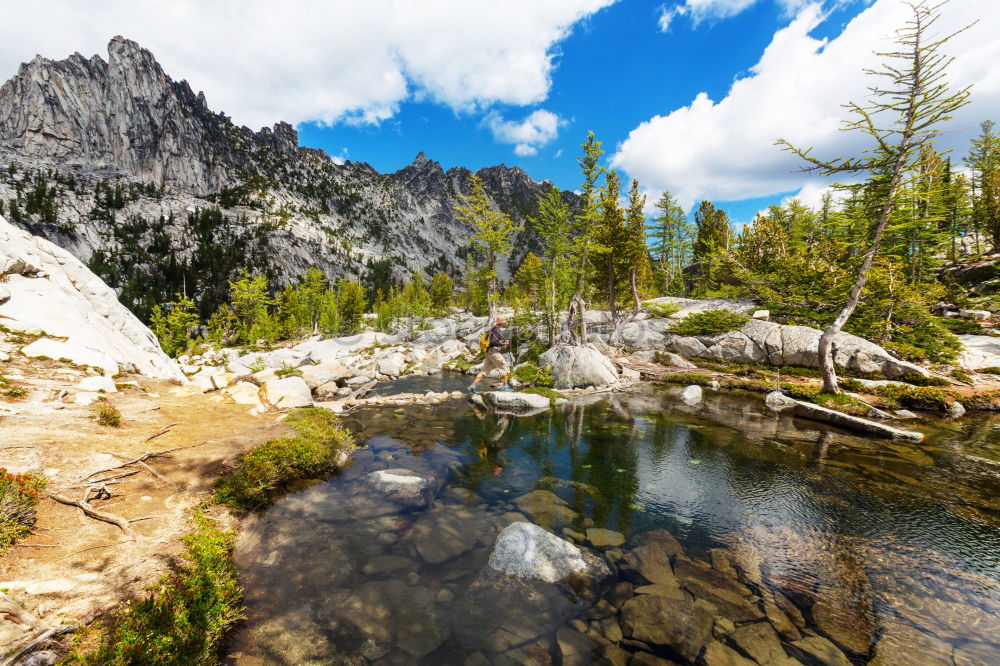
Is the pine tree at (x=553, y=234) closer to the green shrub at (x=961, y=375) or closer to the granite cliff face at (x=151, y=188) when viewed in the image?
the green shrub at (x=961, y=375)

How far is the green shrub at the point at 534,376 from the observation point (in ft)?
76.5

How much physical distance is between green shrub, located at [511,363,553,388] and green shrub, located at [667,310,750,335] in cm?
1307

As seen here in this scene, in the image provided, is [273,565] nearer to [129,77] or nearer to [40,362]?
[40,362]

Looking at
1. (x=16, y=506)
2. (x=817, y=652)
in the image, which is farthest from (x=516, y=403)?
(x=16, y=506)

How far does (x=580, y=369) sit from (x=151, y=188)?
167 m

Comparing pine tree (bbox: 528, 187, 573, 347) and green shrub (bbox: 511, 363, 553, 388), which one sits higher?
pine tree (bbox: 528, 187, 573, 347)

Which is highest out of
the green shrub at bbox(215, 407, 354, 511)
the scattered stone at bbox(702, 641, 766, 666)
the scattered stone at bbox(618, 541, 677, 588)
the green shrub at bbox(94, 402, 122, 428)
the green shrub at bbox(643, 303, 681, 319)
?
the green shrub at bbox(643, 303, 681, 319)

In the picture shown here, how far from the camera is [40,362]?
10148mm

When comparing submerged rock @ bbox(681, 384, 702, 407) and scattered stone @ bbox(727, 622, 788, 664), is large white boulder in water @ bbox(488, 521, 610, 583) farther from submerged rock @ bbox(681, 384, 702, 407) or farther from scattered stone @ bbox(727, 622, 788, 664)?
submerged rock @ bbox(681, 384, 702, 407)

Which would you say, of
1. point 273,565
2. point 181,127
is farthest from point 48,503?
point 181,127

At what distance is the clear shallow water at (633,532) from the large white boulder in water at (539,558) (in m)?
0.43

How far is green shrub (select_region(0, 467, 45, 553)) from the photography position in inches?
177

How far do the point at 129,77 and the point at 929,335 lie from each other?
687 feet

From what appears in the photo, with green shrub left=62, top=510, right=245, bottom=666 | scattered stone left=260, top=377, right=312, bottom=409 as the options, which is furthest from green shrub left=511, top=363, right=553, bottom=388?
green shrub left=62, top=510, right=245, bottom=666
